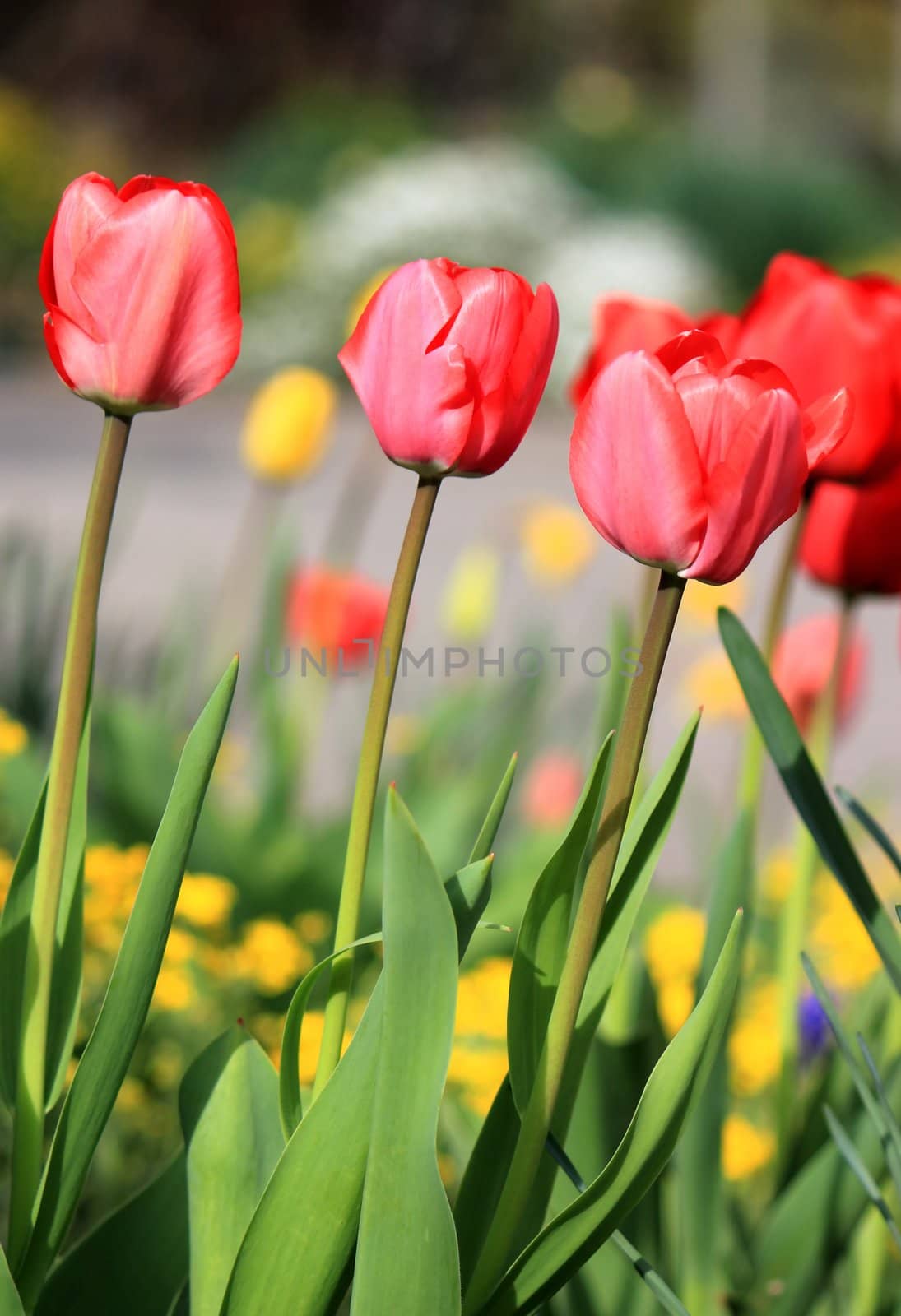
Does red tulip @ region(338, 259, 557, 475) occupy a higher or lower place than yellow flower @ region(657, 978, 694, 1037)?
higher

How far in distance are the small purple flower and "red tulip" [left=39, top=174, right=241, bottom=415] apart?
965mm

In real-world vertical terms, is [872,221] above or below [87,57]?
below

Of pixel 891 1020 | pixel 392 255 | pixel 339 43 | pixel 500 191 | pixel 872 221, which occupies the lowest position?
pixel 891 1020

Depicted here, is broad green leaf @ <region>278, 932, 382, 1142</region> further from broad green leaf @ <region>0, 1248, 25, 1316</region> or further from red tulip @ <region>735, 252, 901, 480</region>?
red tulip @ <region>735, 252, 901, 480</region>

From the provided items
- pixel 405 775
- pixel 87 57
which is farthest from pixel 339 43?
pixel 405 775

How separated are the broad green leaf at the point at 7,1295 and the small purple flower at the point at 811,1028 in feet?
3.02

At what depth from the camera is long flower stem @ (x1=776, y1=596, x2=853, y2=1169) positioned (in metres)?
0.93

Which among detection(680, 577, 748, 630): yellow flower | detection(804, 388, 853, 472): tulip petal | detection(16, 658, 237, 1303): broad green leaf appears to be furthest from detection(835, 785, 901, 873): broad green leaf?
detection(680, 577, 748, 630): yellow flower

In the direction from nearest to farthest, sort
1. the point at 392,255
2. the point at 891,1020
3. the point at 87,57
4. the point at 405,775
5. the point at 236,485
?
the point at 891,1020, the point at 405,775, the point at 236,485, the point at 392,255, the point at 87,57

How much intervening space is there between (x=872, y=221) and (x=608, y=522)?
469 inches

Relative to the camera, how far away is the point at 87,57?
46.8 ft

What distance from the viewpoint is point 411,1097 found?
0.55 meters

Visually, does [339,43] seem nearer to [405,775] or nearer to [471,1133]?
[405,775]

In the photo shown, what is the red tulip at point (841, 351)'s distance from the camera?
0.77 meters
